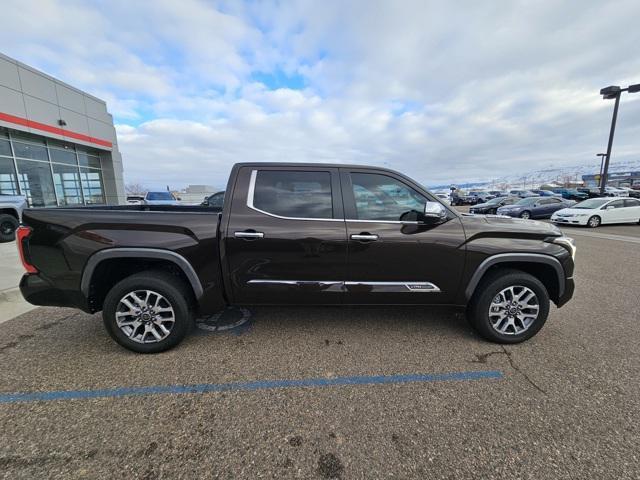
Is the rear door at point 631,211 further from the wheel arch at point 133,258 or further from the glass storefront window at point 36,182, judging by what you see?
the glass storefront window at point 36,182

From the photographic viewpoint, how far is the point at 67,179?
15.6 meters

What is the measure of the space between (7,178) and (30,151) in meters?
1.82

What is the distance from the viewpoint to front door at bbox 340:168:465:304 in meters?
2.96

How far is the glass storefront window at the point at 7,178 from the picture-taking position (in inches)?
477

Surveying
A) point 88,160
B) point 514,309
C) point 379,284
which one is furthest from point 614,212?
point 88,160

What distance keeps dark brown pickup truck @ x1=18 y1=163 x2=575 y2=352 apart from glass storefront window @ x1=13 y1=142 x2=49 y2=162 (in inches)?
581

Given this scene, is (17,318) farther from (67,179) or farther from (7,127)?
(67,179)

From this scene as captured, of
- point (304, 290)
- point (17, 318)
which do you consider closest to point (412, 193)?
point (304, 290)

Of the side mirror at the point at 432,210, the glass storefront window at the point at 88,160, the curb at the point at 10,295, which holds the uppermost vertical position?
the glass storefront window at the point at 88,160

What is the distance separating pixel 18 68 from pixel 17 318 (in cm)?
1503

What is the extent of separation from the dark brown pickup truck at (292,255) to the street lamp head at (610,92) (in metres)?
20.7

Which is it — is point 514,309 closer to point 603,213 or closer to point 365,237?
point 365,237

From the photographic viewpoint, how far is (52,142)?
1467 cm

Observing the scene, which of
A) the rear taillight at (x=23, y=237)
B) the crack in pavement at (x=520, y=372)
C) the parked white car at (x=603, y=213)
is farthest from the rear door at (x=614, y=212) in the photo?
the rear taillight at (x=23, y=237)
